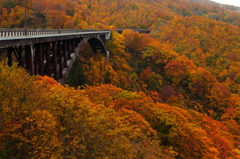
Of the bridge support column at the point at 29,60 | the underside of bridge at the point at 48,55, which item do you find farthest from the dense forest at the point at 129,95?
the underside of bridge at the point at 48,55

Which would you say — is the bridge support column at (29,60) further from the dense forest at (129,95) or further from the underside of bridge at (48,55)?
the dense forest at (129,95)

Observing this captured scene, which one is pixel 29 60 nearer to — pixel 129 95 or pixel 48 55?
pixel 48 55

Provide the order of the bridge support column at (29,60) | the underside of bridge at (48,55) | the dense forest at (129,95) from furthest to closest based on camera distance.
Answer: the bridge support column at (29,60), the underside of bridge at (48,55), the dense forest at (129,95)

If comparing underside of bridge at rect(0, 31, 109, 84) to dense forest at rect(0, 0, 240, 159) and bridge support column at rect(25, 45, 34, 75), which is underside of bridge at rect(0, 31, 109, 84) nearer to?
bridge support column at rect(25, 45, 34, 75)

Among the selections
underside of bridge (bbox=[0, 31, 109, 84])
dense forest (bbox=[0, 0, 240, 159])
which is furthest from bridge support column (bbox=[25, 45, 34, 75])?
dense forest (bbox=[0, 0, 240, 159])

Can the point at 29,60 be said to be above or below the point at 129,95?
above

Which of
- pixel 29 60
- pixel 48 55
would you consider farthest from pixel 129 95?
pixel 29 60

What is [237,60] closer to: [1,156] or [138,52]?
[138,52]
